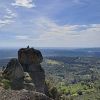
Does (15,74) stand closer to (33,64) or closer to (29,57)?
(33,64)

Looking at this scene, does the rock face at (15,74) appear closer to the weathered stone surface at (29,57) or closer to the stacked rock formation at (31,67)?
the stacked rock formation at (31,67)

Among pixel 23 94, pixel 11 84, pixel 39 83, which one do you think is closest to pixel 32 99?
pixel 23 94

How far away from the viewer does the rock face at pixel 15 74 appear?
158ft

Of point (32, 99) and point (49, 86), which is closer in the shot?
point (32, 99)

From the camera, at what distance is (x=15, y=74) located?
1962 inches

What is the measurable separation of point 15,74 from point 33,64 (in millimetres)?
12763

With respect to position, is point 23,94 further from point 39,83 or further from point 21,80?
point 39,83

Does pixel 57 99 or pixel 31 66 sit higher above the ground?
pixel 31 66

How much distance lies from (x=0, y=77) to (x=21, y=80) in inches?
145

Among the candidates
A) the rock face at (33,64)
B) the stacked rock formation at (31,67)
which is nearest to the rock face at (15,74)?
the stacked rock formation at (31,67)

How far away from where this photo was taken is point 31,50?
63.9 metres

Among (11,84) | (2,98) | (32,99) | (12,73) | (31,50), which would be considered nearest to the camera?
(32,99)

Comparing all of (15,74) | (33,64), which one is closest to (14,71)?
(15,74)

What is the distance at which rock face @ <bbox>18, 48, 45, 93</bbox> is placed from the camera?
196ft
